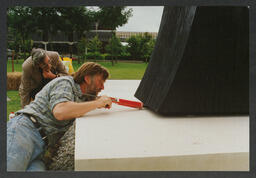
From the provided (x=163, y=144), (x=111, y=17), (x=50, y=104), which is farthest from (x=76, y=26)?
(x=163, y=144)

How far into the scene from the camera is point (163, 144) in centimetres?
145

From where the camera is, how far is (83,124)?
175cm

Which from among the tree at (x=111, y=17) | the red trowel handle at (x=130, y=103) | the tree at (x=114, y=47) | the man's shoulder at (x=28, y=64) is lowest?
the red trowel handle at (x=130, y=103)

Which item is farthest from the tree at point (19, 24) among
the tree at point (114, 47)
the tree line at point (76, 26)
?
the tree at point (114, 47)

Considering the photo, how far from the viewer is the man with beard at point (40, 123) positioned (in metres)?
1.52

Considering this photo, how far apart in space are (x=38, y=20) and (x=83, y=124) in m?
1.11

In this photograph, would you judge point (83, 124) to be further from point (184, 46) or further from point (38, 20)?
point (38, 20)

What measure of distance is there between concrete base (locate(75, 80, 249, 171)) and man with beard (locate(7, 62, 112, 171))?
6.0 inches

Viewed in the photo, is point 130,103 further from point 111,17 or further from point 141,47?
point 141,47

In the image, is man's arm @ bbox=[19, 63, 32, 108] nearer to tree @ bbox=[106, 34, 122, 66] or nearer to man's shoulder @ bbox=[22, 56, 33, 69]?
man's shoulder @ bbox=[22, 56, 33, 69]

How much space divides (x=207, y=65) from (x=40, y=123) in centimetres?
133

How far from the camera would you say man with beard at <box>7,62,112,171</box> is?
152 cm

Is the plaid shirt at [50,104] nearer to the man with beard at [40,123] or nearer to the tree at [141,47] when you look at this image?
the man with beard at [40,123]

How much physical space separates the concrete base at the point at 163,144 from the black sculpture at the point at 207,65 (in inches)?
4.8
